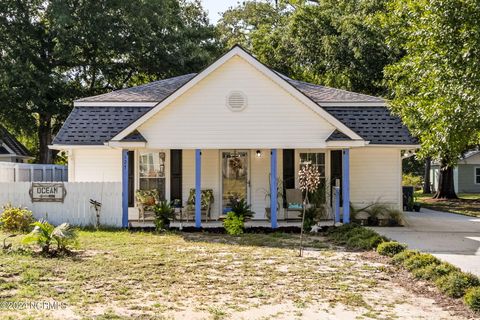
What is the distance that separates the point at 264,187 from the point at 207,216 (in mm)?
2135

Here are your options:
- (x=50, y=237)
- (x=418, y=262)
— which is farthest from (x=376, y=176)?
(x=50, y=237)

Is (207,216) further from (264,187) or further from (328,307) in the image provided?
(328,307)

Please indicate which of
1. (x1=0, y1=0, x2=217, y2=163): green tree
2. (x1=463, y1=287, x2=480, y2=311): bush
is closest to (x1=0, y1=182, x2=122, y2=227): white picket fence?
(x1=463, y1=287, x2=480, y2=311): bush

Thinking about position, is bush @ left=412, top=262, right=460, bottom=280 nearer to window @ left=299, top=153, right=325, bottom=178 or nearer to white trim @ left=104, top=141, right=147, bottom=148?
window @ left=299, top=153, right=325, bottom=178

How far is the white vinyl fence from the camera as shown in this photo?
18750 mm

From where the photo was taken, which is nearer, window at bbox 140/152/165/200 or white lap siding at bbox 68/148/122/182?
window at bbox 140/152/165/200

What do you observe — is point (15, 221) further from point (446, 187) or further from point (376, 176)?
point (446, 187)

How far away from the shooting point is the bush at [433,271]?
8874mm

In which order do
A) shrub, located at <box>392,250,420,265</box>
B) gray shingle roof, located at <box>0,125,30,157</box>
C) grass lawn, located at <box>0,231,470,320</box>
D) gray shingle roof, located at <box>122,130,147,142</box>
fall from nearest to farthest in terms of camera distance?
1. grass lawn, located at <box>0,231,470,320</box>
2. shrub, located at <box>392,250,420,265</box>
3. gray shingle roof, located at <box>122,130,147,142</box>
4. gray shingle roof, located at <box>0,125,30,157</box>

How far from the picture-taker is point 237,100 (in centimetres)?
1550

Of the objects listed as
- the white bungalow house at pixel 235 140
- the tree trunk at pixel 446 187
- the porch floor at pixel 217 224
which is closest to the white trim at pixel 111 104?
the white bungalow house at pixel 235 140

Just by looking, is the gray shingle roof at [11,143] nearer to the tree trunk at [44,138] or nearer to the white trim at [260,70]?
the tree trunk at [44,138]

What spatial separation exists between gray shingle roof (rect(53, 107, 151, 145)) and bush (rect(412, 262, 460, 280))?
33.7ft

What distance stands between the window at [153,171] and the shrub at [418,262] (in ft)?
29.5
